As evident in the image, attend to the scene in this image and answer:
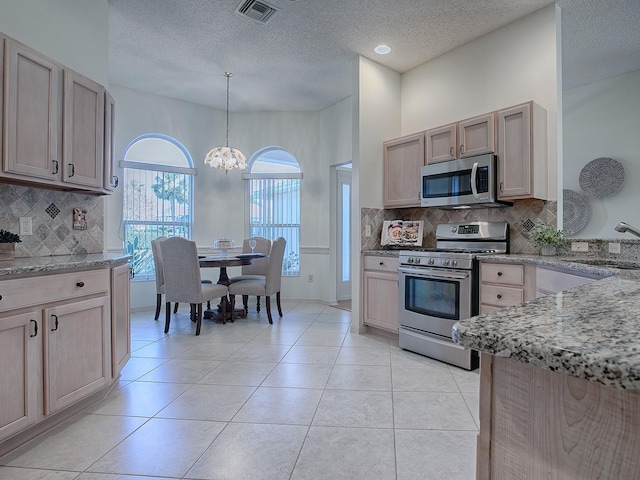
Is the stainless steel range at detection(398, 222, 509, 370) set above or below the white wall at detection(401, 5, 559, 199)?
below

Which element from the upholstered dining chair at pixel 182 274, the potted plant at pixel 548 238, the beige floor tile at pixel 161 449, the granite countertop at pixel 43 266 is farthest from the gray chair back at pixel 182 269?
the potted plant at pixel 548 238

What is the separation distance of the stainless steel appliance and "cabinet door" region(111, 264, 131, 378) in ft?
8.93

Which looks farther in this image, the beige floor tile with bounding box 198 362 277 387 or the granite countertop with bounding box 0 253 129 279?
the beige floor tile with bounding box 198 362 277 387

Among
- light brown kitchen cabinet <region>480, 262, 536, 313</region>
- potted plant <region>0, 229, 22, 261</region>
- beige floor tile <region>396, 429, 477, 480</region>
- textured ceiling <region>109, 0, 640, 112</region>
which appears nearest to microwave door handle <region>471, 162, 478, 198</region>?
light brown kitchen cabinet <region>480, 262, 536, 313</region>

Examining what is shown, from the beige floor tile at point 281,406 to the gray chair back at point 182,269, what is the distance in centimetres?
174

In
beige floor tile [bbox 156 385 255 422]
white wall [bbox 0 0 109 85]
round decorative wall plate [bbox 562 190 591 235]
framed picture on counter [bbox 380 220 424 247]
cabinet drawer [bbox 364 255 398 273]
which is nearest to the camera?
beige floor tile [bbox 156 385 255 422]

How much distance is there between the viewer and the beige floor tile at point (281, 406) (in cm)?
204

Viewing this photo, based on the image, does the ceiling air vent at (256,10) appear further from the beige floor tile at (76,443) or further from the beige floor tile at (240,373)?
the beige floor tile at (76,443)

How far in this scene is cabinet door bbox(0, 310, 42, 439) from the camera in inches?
64.7

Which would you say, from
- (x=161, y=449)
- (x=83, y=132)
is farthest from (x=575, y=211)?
(x=83, y=132)

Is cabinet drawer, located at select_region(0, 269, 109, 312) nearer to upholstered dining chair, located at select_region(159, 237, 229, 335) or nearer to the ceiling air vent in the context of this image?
upholstered dining chair, located at select_region(159, 237, 229, 335)

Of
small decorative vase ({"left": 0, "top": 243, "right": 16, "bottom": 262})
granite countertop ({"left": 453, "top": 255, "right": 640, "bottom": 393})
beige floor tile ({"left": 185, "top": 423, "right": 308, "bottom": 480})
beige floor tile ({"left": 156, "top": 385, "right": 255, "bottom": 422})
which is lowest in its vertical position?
beige floor tile ({"left": 185, "top": 423, "right": 308, "bottom": 480})

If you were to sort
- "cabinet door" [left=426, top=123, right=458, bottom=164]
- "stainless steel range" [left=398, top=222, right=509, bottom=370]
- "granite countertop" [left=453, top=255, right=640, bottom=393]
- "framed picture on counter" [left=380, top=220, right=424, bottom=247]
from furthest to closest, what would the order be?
"framed picture on counter" [left=380, top=220, right=424, bottom=247] → "cabinet door" [left=426, top=123, right=458, bottom=164] → "stainless steel range" [left=398, top=222, right=509, bottom=370] → "granite countertop" [left=453, top=255, right=640, bottom=393]

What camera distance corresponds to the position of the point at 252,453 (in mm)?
1721
